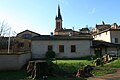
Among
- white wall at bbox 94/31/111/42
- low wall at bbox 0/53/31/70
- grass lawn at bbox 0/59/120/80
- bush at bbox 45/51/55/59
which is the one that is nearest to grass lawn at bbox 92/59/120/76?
grass lawn at bbox 0/59/120/80

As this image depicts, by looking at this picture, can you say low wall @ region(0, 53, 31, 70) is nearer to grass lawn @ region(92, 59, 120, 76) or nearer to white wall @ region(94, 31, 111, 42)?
grass lawn @ region(92, 59, 120, 76)

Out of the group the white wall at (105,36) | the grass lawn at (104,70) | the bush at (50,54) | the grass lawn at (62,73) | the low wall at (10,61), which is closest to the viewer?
the grass lawn at (62,73)

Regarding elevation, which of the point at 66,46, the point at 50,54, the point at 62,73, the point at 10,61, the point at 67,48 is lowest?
the point at 62,73

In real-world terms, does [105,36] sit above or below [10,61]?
above

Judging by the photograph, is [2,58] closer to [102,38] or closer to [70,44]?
[70,44]

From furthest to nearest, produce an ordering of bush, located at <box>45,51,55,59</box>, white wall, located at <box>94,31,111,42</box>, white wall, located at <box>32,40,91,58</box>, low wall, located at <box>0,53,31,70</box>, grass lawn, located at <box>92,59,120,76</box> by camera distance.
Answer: white wall, located at <box>94,31,111,42</box>, white wall, located at <box>32,40,91,58</box>, bush, located at <box>45,51,55,59</box>, low wall, located at <box>0,53,31,70</box>, grass lawn, located at <box>92,59,120,76</box>

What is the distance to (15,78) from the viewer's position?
52.7 ft

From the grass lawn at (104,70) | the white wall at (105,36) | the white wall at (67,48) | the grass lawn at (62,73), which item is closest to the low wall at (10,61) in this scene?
the grass lawn at (62,73)

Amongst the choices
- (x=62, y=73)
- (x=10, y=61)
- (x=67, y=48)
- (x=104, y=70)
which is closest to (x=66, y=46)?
(x=67, y=48)

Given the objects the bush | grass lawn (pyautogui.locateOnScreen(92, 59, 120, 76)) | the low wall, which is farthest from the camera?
the bush

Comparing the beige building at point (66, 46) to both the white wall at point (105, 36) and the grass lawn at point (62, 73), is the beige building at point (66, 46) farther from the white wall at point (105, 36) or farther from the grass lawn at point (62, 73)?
→ the grass lawn at point (62, 73)

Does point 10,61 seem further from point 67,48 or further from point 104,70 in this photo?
point 67,48

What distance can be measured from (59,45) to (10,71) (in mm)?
17011

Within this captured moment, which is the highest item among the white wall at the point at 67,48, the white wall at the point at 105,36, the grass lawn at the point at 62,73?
the white wall at the point at 105,36
